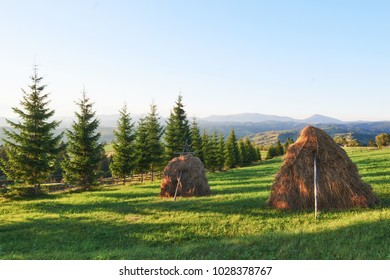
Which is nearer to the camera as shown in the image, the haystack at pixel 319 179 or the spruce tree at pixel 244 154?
the haystack at pixel 319 179

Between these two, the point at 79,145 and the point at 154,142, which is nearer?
the point at 79,145

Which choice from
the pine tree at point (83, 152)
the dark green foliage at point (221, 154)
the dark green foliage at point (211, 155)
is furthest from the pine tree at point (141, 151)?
the dark green foliage at point (221, 154)

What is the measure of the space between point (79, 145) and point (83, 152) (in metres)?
0.93

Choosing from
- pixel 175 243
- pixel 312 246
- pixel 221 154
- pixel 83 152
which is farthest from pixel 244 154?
pixel 312 246

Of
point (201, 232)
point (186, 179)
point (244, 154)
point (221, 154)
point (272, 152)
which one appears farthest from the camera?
point (272, 152)

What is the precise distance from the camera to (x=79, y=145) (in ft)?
110

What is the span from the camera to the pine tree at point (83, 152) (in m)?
33.2

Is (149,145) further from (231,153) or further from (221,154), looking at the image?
(231,153)

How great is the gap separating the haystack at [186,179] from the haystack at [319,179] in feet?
25.0

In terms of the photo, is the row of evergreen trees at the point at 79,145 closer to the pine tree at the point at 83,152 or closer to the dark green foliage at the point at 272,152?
the pine tree at the point at 83,152

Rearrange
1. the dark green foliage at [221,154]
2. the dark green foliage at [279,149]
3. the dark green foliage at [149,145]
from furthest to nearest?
the dark green foliage at [279,149] < the dark green foliage at [221,154] < the dark green foliage at [149,145]

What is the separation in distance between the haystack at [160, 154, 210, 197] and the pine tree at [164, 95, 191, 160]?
1971cm
